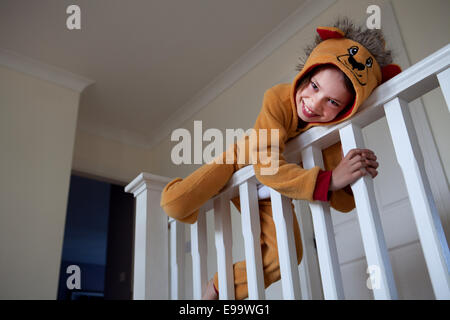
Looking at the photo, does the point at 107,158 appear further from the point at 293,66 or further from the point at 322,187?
the point at 322,187

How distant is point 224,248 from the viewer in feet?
3.55

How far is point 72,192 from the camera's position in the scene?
4.41 metres

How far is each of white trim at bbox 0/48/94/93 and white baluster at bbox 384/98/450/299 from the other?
8.49 feet

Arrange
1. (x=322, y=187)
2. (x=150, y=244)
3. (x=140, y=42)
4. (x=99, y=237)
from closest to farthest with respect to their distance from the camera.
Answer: (x=322, y=187), (x=150, y=244), (x=140, y=42), (x=99, y=237)

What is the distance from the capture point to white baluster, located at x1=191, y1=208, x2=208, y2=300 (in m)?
1.13

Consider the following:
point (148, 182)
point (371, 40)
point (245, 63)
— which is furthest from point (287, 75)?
point (371, 40)

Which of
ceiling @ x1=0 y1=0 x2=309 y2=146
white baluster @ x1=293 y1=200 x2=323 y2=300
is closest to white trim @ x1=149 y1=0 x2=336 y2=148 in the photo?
ceiling @ x1=0 y1=0 x2=309 y2=146

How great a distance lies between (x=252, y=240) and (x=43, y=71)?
2415 mm

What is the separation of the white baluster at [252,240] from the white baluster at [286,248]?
8 cm

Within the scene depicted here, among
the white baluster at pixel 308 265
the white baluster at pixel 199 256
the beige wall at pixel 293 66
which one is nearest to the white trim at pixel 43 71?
the beige wall at pixel 293 66

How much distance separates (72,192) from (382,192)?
342cm

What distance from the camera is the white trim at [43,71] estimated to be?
2.74 m

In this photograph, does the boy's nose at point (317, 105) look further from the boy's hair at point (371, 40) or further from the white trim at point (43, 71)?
the white trim at point (43, 71)
